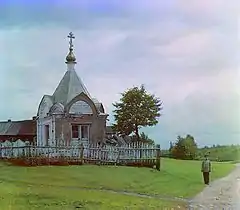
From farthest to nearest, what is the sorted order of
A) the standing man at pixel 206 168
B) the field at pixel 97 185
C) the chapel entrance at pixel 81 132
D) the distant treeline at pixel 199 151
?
the chapel entrance at pixel 81 132, the standing man at pixel 206 168, the distant treeline at pixel 199 151, the field at pixel 97 185

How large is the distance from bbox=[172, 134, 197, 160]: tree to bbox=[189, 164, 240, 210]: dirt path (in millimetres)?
194

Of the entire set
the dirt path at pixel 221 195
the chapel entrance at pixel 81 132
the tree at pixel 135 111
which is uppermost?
the tree at pixel 135 111

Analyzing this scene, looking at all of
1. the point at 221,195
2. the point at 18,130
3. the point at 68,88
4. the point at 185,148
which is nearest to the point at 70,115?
the point at 68,88

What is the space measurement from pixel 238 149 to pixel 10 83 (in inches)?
40.5

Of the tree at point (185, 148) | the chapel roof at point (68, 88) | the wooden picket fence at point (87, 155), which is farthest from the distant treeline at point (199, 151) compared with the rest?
the chapel roof at point (68, 88)

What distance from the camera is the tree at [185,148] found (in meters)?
2.58

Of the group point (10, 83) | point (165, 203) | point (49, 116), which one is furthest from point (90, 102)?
point (165, 203)

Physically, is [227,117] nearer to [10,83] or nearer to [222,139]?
[222,139]

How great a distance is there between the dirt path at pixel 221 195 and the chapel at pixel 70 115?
555 millimetres

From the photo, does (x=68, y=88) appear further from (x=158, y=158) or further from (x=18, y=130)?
(x=158, y=158)

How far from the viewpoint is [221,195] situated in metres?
2.84

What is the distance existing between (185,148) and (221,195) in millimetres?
355

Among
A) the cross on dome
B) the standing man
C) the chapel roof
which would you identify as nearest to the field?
the standing man

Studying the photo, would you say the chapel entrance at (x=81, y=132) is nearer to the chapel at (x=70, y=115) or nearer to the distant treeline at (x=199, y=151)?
the chapel at (x=70, y=115)
